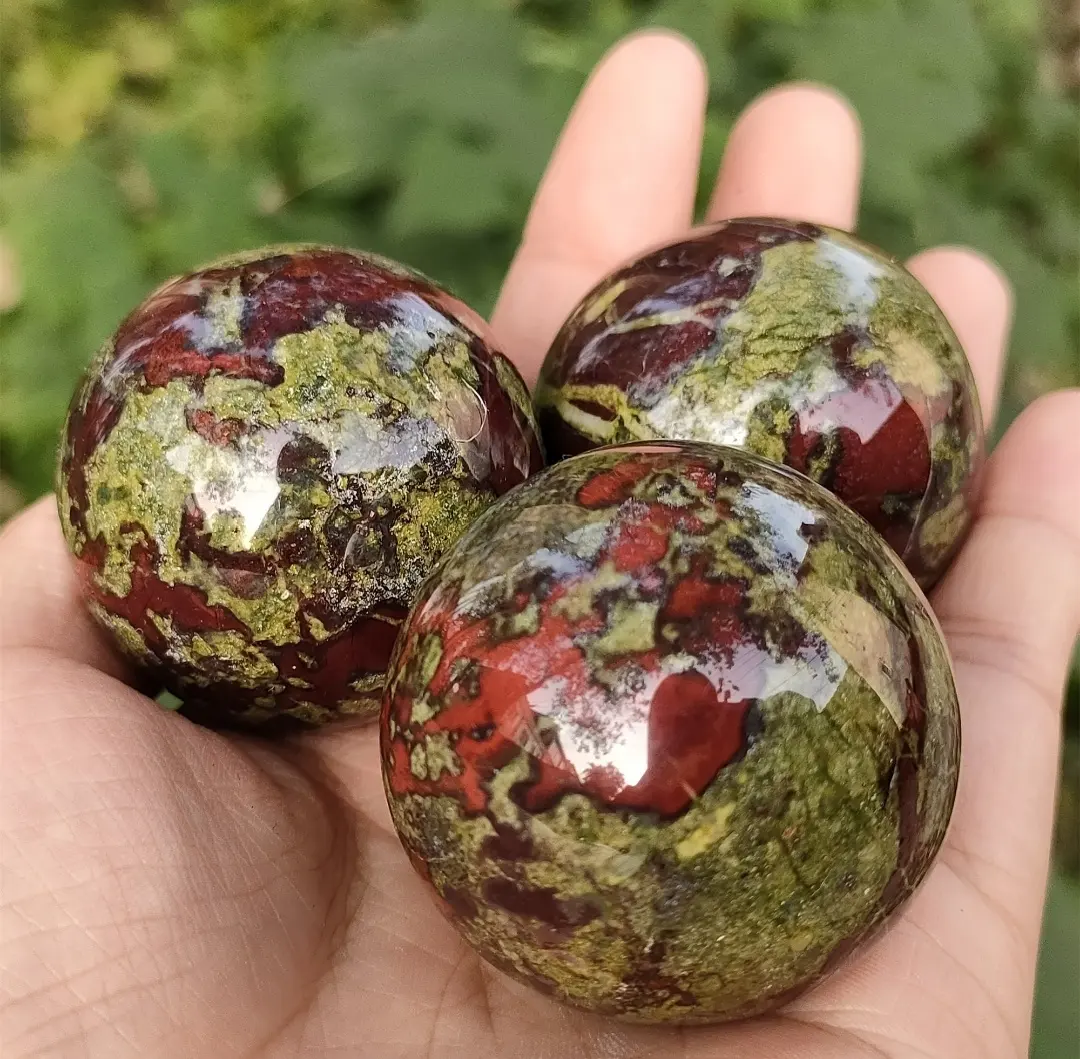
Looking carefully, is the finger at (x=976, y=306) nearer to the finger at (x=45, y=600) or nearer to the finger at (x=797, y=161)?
the finger at (x=797, y=161)

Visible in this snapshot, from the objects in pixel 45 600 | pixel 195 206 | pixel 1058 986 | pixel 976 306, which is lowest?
pixel 1058 986

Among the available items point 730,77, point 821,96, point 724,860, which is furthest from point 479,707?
point 730,77

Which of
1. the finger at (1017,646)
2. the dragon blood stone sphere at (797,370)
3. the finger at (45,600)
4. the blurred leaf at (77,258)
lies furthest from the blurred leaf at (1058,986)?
the blurred leaf at (77,258)

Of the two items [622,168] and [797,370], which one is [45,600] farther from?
[622,168]

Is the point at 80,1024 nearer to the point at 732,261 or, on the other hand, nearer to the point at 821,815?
the point at 821,815

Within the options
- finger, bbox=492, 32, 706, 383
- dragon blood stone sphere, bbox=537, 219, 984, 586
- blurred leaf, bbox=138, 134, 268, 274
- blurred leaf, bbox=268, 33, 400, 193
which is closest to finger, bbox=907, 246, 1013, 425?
finger, bbox=492, 32, 706, 383

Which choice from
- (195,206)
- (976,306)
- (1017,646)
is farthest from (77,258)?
(1017,646)
